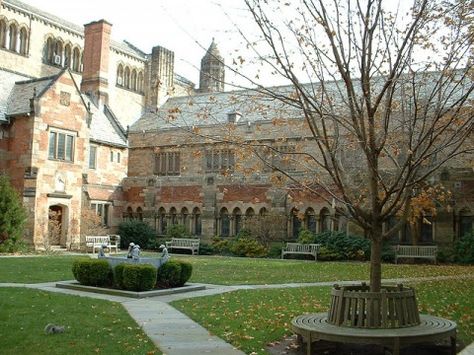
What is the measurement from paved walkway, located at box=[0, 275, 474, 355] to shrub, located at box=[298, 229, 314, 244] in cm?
1516

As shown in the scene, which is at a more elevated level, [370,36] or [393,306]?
[370,36]

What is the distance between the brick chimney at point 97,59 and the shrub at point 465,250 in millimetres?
26040

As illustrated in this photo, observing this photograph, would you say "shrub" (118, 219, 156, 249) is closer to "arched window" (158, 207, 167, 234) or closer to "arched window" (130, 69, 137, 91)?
"arched window" (158, 207, 167, 234)

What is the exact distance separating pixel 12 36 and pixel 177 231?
1824 cm

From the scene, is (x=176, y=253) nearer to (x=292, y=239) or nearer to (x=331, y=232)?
(x=292, y=239)

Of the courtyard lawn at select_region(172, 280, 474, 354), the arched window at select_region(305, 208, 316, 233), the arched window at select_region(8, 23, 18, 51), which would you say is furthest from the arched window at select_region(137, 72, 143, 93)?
the courtyard lawn at select_region(172, 280, 474, 354)

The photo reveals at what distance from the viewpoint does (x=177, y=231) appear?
35219 millimetres

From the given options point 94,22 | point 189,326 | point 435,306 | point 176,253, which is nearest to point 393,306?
point 189,326

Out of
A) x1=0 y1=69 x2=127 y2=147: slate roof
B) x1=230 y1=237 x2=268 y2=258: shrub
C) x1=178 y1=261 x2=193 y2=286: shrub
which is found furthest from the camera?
x1=230 y1=237 x2=268 y2=258: shrub

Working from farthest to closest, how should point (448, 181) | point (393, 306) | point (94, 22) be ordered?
point (94, 22), point (448, 181), point (393, 306)

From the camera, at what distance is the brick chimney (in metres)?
40.7

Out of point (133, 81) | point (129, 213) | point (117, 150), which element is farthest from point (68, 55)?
point (129, 213)

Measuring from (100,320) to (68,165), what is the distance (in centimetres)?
2340

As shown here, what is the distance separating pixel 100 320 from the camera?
9.95 m
